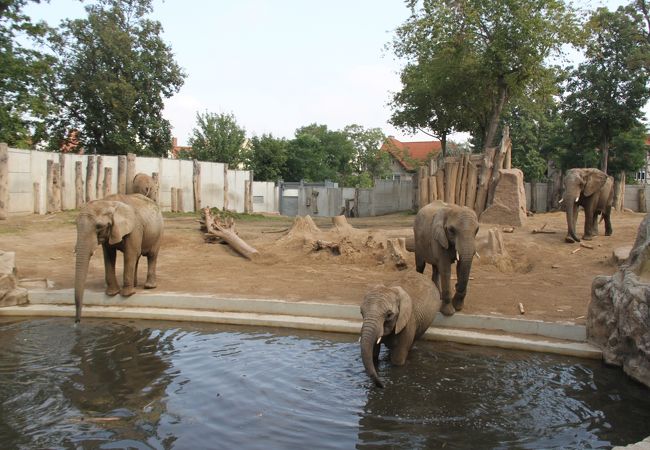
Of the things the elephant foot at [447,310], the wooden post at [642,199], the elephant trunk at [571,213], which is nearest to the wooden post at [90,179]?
the elephant trunk at [571,213]

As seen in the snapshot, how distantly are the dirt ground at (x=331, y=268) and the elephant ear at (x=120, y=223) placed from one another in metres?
1.79

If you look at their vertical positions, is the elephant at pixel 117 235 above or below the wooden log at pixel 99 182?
below

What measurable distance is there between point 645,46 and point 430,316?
26.3 meters

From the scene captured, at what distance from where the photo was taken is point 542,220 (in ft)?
62.2

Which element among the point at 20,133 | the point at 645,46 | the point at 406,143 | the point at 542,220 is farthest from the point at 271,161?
the point at 406,143

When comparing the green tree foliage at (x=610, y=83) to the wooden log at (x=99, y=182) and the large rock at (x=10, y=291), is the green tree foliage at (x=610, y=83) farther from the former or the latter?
the large rock at (x=10, y=291)

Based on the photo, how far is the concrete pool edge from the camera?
7934 millimetres

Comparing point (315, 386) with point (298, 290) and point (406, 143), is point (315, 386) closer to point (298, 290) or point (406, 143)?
point (298, 290)

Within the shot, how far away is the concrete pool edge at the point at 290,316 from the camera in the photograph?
7.93 m

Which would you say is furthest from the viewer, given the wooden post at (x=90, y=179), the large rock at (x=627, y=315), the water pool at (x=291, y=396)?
the wooden post at (x=90, y=179)

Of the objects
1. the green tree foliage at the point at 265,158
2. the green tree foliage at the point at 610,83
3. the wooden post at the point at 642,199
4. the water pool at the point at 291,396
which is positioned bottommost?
the water pool at the point at 291,396

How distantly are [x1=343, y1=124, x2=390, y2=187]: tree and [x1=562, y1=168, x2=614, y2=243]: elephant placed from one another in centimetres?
4898

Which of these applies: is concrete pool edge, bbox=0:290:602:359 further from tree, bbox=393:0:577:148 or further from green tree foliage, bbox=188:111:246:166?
green tree foliage, bbox=188:111:246:166

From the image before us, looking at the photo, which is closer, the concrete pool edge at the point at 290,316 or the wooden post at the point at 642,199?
the concrete pool edge at the point at 290,316
